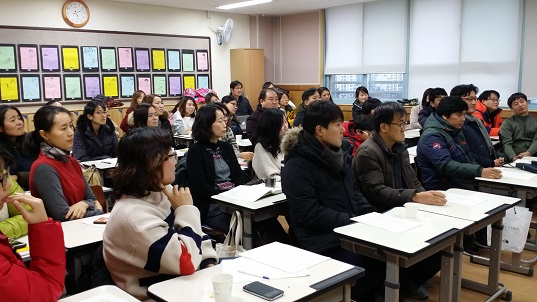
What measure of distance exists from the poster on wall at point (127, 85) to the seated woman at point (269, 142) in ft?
17.5

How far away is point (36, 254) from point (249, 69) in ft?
28.8

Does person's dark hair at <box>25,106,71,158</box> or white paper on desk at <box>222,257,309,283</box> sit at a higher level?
person's dark hair at <box>25,106,71,158</box>

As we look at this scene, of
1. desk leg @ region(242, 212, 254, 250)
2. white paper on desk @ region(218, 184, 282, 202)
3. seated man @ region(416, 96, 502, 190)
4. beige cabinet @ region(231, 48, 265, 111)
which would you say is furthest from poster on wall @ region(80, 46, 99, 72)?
seated man @ region(416, 96, 502, 190)

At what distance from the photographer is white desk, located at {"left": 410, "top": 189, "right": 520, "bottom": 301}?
259 centimetres

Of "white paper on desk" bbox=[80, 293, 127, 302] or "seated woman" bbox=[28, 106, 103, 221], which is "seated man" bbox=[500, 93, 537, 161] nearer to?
"seated woman" bbox=[28, 106, 103, 221]

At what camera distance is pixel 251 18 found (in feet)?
34.1

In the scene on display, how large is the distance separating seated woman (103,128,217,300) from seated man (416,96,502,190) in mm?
2444

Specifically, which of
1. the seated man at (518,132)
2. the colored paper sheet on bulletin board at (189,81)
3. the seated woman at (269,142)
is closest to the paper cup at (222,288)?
the seated woman at (269,142)

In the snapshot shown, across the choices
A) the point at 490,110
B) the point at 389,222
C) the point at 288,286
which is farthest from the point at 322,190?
the point at 490,110

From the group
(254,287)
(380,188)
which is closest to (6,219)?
(254,287)

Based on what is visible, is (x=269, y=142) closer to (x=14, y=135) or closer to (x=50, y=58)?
(x=14, y=135)

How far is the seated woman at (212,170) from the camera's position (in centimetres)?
335

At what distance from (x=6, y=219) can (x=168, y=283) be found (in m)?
1.16

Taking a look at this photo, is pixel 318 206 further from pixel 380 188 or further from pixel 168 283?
pixel 168 283
